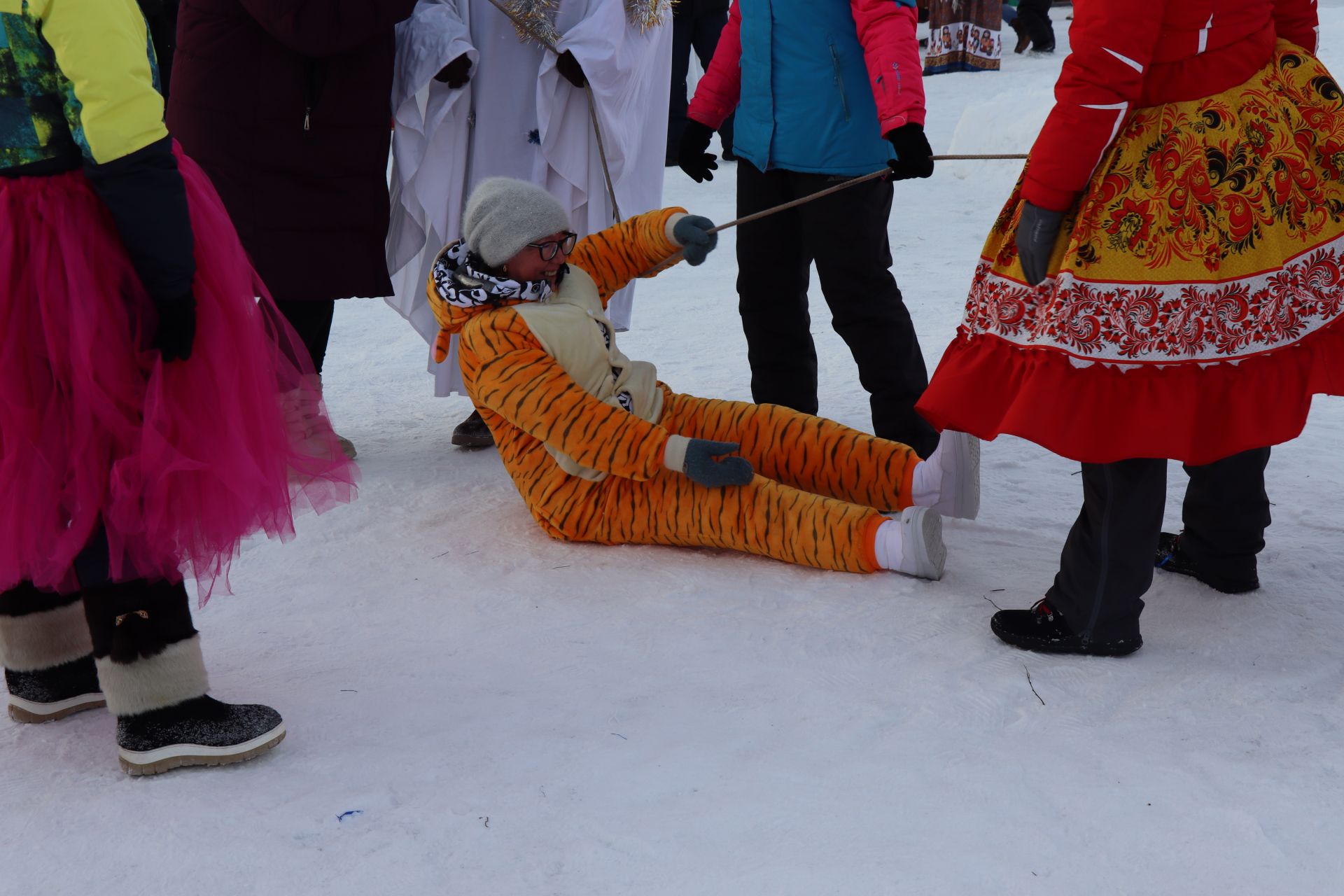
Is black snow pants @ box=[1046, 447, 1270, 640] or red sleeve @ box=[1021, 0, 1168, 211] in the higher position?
red sleeve @ box=[1021, 0, 1168, 211]

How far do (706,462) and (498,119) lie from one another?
4.20 ft

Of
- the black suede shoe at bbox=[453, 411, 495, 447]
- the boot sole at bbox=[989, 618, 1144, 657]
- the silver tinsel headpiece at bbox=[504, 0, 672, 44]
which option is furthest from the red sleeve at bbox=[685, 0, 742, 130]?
the boot sole at bbox=[989, 618, 1144, 657]

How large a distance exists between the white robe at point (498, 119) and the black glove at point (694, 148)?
208 millimetres

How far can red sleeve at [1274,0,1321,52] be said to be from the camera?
6.14 feet

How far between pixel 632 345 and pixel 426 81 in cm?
144

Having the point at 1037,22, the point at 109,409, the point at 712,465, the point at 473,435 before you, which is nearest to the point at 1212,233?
the point at 712,465

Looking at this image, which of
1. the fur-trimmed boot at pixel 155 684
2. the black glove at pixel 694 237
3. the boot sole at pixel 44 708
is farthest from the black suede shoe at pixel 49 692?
the black glove at pixel 694 237

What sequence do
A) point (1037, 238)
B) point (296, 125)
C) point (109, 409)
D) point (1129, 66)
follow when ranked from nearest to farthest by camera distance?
point (109, 409), point (1129, 66), point (1037, 238), point (296, 125)

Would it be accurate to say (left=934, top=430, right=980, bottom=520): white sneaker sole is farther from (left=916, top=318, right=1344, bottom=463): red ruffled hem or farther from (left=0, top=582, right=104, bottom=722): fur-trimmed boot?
(left=0, top=582, right=104, bottom=722): fur-trimmed boot

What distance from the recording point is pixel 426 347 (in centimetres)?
428

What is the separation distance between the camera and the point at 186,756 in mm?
1687

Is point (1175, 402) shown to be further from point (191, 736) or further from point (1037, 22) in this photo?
point (1037, 22)

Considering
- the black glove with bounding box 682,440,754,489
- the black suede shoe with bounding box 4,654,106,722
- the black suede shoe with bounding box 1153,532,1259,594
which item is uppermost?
the black glove with bounding box 682,440,754,489

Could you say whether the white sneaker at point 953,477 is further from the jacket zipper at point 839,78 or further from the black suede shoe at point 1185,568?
the jacket zipper at point 839,78
